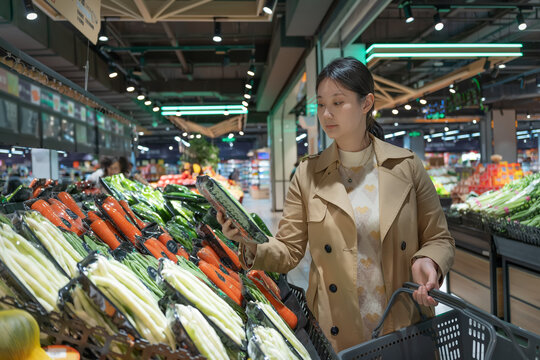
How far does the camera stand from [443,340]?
1.38 meters

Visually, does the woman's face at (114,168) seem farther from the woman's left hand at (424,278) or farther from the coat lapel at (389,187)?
the woman's left hand at (424,278)

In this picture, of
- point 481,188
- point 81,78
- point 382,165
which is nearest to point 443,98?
point 481,188

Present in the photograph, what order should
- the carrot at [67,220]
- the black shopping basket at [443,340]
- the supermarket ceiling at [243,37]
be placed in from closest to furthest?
1. the black shopping basket at [443,340]
2. the carrot at [67,220]
3. the supermarket ceiling at [243,37]

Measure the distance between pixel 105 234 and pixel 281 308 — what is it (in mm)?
697

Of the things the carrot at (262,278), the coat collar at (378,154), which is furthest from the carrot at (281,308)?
the coat collar at (378,154)

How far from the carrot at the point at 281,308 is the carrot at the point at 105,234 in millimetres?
546

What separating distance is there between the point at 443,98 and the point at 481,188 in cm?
259

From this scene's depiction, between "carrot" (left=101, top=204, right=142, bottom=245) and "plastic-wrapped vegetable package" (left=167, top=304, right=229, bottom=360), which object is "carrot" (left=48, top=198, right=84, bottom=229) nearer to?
"carrot" (left=101, top=204, right=142, bottom=245)

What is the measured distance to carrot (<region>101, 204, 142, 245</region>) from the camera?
1700 millimetres

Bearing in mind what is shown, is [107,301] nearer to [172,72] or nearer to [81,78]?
[81,78]

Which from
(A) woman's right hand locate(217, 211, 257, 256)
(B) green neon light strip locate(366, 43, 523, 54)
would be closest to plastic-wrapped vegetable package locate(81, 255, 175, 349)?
(A) woman's right hand locate(217, 211, 257, 256)

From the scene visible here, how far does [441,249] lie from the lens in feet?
5.17

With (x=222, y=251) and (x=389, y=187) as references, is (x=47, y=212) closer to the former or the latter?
(x=222, y=251)

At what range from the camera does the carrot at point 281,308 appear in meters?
1.49
